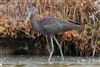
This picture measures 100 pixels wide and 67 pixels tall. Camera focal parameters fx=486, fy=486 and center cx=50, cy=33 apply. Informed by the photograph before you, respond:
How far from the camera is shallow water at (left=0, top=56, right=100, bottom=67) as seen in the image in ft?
38.1

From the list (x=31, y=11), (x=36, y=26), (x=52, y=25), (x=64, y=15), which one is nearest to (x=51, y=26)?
(x=52, y=25)

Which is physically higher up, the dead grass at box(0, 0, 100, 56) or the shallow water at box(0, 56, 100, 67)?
the dead grass at box(0, 0, 100, 56)

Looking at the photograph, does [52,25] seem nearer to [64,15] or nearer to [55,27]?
[55,27]

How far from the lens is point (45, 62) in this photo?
39.1ft

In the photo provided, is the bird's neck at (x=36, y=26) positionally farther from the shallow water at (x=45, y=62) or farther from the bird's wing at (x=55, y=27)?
the shallow water at (x=45, y=62)

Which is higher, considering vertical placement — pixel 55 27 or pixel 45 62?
pixel 55 27

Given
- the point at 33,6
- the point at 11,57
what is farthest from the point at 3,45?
the point at 33,6

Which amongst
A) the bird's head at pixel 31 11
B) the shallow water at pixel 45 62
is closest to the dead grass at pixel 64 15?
the bird's head at pixel 31 11

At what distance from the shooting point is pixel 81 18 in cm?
1287

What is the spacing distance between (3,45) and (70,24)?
187 cm

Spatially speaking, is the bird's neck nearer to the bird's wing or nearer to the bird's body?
the bird's body

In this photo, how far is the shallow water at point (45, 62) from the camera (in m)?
11.6

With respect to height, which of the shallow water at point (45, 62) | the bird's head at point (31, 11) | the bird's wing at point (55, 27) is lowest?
the shallow water at point (45, 62)

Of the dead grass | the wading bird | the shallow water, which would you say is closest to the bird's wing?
the wading bird
